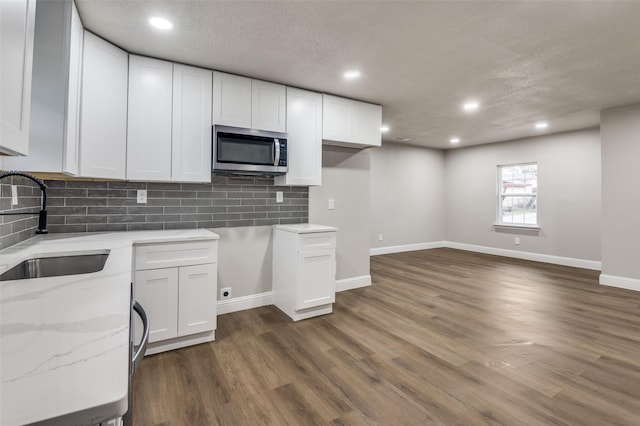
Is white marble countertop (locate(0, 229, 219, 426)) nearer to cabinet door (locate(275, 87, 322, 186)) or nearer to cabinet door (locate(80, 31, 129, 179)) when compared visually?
cabinet door (locate(80, 31, 129, 179))

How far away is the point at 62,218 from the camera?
2561 mm

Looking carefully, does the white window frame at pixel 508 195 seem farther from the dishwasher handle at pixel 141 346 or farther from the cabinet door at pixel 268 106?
the dishwasher handle at pixel 141 346

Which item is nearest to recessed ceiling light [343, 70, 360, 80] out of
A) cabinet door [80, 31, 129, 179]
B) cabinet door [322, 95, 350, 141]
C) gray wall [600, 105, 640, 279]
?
cabinet door [322, 95, 350, 141]

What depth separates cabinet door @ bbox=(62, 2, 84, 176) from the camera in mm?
1989

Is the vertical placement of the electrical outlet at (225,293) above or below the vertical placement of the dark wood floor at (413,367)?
above

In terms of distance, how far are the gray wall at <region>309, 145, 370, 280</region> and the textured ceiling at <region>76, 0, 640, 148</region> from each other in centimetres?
82

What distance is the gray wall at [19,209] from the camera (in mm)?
1774

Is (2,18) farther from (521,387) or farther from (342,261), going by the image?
(342,261)

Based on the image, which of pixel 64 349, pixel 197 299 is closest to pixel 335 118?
pixel 197 299

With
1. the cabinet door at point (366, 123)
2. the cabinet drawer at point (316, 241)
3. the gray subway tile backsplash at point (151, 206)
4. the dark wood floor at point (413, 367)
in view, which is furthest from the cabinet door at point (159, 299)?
the cabinet door at point (366, 123)

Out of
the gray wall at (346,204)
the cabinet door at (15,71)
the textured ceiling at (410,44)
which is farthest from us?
the gray wall at (346,204)

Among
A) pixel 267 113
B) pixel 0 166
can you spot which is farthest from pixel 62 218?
pixel 267 113

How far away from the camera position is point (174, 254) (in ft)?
8.16

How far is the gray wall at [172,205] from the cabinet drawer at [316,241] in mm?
676
